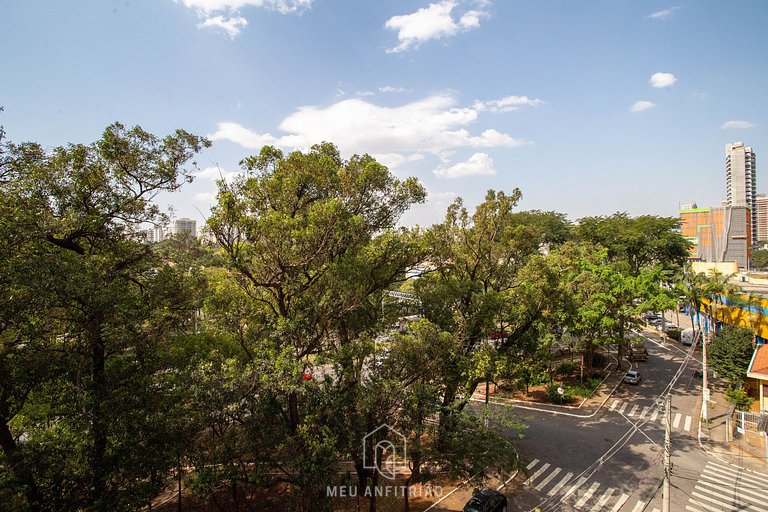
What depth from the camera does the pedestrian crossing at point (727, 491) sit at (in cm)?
1476

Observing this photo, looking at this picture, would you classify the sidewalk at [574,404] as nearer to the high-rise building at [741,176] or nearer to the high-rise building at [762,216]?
the high-rise building at [741,176]

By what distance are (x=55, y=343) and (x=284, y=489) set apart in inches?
353

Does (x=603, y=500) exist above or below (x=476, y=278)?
below

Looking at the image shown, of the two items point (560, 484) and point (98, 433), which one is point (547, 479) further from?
point (98, 433)

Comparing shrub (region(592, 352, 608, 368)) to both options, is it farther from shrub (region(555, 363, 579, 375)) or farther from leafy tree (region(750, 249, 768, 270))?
leafy tree (region(750, 249, 768, 270))

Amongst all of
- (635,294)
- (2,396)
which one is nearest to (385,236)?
(2,396)

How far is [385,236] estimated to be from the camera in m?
12.5

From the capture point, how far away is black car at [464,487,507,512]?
1389cm

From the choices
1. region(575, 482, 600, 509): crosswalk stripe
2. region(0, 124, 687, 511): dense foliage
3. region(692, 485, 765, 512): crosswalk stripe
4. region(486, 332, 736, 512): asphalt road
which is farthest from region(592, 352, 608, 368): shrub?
region(0, 124, 687, 511): dense foliage

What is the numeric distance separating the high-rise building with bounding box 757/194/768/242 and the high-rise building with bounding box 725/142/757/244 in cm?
Answer: 938

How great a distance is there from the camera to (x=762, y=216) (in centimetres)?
15138

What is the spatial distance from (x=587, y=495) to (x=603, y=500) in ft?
1.82

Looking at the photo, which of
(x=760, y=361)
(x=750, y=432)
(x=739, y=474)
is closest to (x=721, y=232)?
(x=760, y=361)

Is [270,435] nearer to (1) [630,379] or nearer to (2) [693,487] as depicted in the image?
(2) [693,487]
